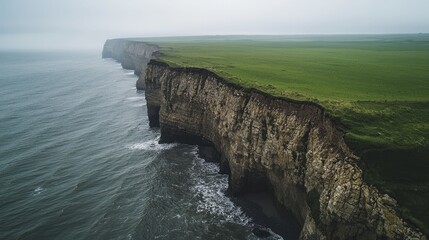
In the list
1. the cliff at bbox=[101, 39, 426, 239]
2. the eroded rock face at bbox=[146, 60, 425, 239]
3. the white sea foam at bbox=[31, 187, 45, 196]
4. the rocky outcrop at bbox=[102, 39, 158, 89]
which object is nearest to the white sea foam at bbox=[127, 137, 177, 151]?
the cliff at bbox=[101, 39, 426, 239]

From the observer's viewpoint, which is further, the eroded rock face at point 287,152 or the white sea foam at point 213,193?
the white sea foam at point 213,193

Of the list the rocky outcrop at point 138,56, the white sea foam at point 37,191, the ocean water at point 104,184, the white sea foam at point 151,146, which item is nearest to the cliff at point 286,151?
the white sea foam at point 151,146

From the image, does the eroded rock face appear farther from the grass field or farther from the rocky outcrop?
the rocky outcrop

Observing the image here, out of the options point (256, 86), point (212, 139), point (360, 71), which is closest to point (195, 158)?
point (212, 139)

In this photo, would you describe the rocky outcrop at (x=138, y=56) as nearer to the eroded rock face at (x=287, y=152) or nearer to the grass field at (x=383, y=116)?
the eroded rock face at (x=287, y=152)

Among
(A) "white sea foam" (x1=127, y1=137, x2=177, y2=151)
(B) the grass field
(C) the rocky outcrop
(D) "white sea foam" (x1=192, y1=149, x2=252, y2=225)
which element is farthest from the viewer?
(C) the rocky outcrop

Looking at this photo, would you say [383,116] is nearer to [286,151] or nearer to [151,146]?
[286,151]

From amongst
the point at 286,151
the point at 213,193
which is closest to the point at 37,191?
the point at 213,193
